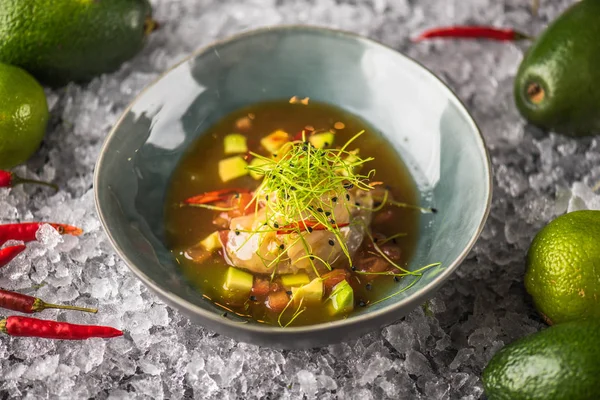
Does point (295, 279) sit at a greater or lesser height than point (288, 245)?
lesser

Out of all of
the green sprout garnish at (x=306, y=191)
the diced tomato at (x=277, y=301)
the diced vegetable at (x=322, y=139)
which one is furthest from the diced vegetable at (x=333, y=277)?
the diced vegetable at (x=322, y=139)

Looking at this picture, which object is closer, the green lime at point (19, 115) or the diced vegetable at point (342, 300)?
the diced vegetable at point (342, 300)

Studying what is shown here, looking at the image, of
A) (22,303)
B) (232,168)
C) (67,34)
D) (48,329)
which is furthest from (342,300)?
(67,34)

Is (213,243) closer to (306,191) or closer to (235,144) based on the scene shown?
(306,191)

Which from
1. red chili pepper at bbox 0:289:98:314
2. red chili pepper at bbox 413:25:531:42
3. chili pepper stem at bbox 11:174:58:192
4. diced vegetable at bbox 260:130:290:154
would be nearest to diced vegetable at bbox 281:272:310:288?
diced vegetable at bbox 260:130:290:154

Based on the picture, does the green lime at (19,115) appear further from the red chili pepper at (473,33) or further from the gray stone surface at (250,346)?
the red chili pepper at (473,33)

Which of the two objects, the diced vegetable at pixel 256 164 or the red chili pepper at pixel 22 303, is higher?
the diced vegetable at pixel 256 164
